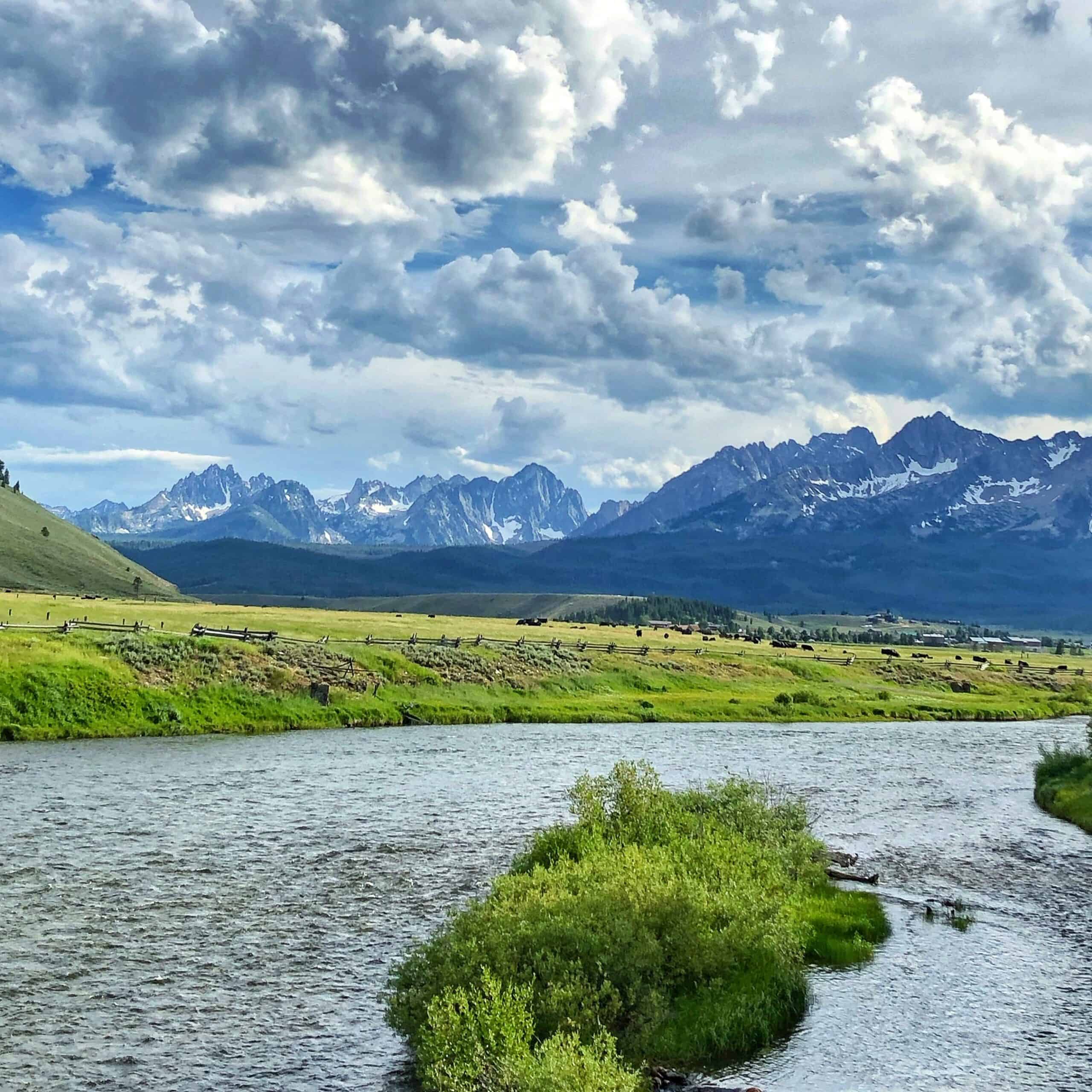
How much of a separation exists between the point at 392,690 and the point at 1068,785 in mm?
57156

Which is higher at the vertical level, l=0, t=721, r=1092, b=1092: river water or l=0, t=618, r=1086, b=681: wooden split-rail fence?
l=0, t=618, r=1086, b=681: wooden split-rail fence

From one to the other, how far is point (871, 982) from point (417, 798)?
29.5m

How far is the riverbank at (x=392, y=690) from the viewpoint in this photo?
3081 inches

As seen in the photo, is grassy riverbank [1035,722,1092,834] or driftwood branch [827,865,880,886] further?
grassy riverbank [1035,722,1092,834]

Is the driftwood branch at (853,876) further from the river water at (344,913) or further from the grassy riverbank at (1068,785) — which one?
the grassy riverbank at (1068,785)

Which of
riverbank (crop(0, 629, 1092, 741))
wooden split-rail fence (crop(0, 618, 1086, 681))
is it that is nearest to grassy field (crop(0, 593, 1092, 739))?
riverbank (crop(0, 629, 1092, 741))

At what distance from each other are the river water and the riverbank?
8.62 m

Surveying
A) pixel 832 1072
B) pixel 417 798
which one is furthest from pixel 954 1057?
pixel 417 798

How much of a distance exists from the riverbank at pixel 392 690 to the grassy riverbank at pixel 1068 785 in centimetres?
4352

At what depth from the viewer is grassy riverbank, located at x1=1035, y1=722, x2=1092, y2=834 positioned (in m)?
58.4

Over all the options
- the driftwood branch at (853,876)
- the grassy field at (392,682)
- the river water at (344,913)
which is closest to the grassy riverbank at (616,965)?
the river water at (344,913)

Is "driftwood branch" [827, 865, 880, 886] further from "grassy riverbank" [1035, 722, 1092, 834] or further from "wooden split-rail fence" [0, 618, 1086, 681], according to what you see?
"wooden split-rail fence" [0, 618, 1086, 681]

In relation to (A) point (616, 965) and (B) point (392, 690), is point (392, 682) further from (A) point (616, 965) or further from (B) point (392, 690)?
(A) point (616, 965)

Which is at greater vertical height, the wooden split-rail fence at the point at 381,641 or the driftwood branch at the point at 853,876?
the wooden split-rail fence at the point at 381,641
